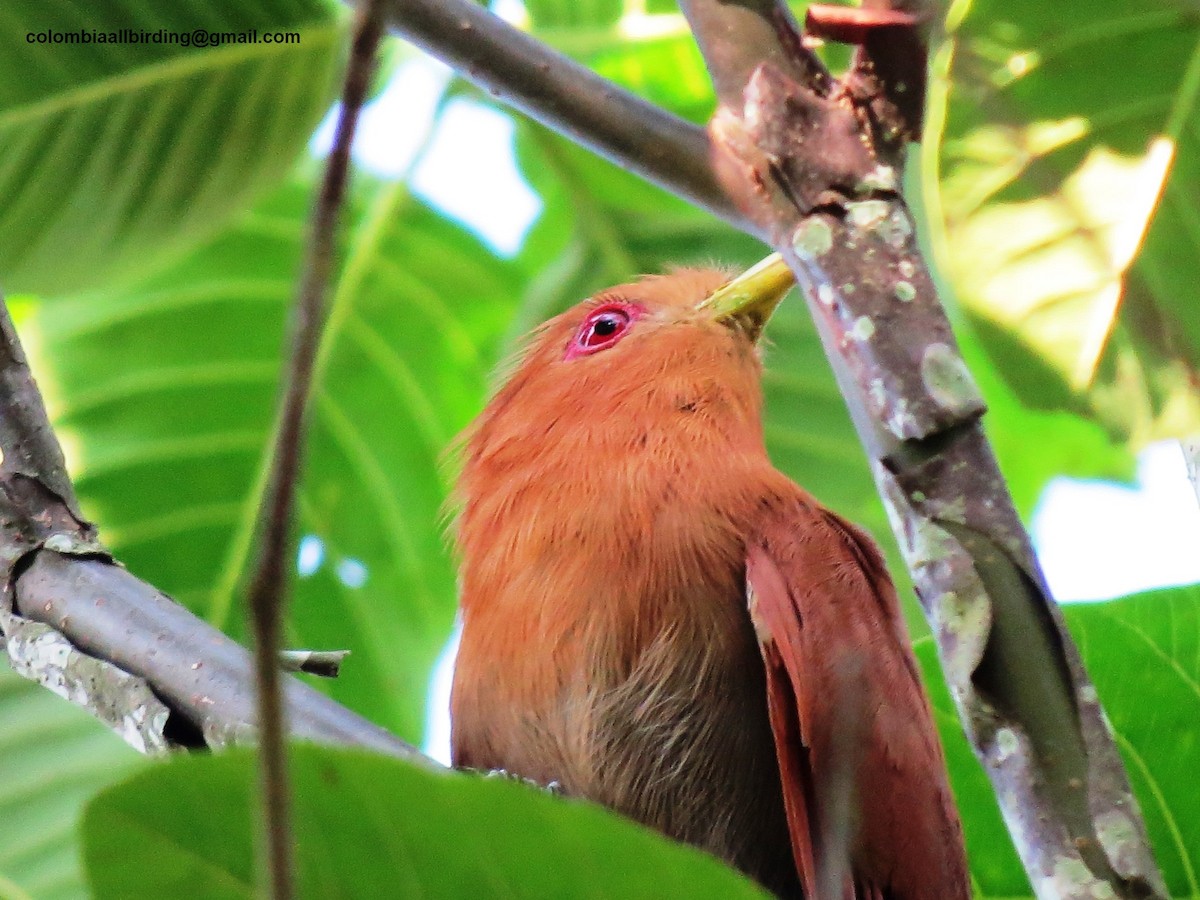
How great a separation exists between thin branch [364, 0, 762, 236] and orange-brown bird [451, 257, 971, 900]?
0.82 metres

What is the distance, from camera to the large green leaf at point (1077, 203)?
3.10 metres

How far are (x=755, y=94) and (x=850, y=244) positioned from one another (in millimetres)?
267

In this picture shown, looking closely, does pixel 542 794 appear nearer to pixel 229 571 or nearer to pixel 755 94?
pixel 755 94

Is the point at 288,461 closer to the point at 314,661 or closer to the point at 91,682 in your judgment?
the point at 314,661

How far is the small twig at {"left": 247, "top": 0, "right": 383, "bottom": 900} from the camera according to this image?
3.82 ft

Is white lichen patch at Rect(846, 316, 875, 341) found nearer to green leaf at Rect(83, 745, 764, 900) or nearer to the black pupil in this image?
green leaf at Rect(83, 745, 764, 900)

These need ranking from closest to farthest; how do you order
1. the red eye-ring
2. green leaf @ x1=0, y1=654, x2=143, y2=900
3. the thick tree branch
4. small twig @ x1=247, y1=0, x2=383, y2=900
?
1. small twig @ x1=247, y1=0, x2=383, y2=900
2. the thick tree branch
3. green leaf @ x1=0, y1=654, x2=143, y2=900
4. the red eye-ring

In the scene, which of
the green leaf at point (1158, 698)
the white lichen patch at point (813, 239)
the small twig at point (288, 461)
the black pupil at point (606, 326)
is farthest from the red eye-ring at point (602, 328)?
the small twig at point (288, 461)

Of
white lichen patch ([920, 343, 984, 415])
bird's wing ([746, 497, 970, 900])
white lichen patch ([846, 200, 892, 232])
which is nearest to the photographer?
white lichen patch ([920, 343, 984, 415])

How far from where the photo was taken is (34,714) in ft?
11.4

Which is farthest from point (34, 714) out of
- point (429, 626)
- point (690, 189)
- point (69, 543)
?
point (690, 189)

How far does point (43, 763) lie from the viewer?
11.4 ft

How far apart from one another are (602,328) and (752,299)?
37cm

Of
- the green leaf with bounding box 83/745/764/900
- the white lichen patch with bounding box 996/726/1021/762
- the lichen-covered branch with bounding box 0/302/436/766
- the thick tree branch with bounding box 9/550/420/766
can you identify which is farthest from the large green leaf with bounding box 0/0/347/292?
the white lichen patch with bounding box 996/726/1021/762
